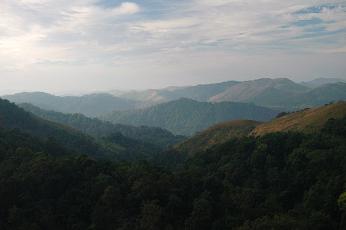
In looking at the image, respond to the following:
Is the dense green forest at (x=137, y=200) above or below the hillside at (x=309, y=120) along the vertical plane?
below

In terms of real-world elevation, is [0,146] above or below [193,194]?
above

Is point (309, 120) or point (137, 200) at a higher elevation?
point (309, 120)

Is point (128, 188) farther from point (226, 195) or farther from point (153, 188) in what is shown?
point (226, 195)

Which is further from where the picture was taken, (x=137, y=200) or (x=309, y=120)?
(x=309, y=120)

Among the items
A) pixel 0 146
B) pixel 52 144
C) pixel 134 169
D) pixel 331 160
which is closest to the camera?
pixel 134 169

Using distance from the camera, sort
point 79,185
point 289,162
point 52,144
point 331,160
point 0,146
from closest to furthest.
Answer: point 79,185
point 0,146
point 331,160
point 289,162
point 52,144

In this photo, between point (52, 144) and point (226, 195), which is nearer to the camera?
point (226, 195)

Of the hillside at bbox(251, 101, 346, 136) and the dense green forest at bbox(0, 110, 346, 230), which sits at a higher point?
the hillside at bbox(251, 101, 346, 136)

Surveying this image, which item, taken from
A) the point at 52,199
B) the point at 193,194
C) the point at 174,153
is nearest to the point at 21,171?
the point at 52,199

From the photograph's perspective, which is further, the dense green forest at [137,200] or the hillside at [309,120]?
the hillside at [309,120]

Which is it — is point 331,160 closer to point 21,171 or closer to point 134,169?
point 134,169

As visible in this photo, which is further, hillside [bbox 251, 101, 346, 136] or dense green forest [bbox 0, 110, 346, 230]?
hillside [bbox 251, 101, 346, 136]
